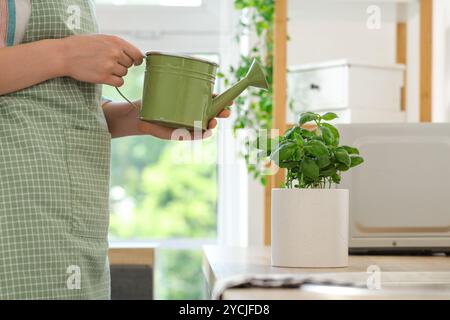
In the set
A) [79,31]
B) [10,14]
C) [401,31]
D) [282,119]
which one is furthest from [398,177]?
[401,31]

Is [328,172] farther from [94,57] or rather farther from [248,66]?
[248,66]

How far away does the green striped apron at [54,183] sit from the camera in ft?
3.15

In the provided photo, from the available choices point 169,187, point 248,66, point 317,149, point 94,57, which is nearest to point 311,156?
point 317,149

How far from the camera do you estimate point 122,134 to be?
1.21 meters

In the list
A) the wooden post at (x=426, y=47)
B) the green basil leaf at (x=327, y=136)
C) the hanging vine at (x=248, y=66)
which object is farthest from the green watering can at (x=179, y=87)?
the hanging vine at (x=248, y=66)

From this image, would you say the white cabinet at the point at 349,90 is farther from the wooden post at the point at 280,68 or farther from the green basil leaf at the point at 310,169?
the green basil leaf at the point at 310,169

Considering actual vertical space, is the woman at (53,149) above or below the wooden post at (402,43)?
below

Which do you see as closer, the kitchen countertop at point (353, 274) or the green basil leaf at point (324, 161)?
the kitchen countertop at point (353, 274)

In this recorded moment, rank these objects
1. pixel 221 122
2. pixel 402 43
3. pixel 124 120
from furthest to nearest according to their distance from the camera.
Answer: pixel 221 122
pixel 402 43
pixel 124 120

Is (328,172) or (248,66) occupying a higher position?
(248,66)

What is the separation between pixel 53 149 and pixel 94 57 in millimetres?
137

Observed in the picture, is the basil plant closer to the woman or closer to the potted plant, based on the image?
the potted plant

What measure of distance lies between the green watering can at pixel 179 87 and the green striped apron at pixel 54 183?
10 cm

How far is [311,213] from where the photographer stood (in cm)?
100
